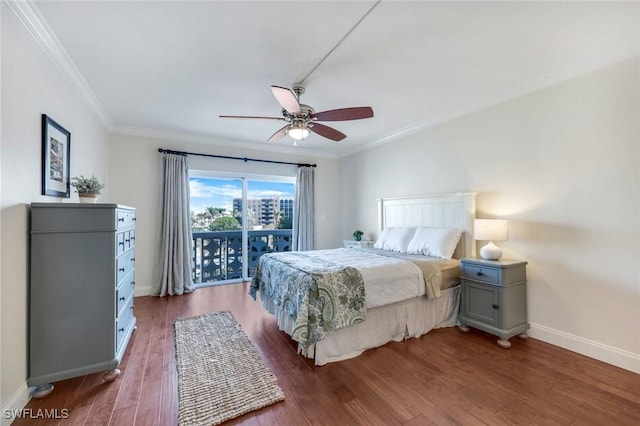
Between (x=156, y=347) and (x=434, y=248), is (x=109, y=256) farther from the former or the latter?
(x=434, y=248)

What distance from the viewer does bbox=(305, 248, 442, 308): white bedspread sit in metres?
2.61

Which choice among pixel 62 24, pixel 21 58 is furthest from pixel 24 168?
pixel 62 24

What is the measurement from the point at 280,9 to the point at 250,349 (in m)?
2.78

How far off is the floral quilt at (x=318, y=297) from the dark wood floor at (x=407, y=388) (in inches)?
13.9

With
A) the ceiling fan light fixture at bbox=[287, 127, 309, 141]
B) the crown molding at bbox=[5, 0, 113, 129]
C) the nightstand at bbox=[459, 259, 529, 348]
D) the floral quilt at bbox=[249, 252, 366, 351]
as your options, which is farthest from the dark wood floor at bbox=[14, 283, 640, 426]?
the crown molding at bbox=[5, 0, 113, 129]

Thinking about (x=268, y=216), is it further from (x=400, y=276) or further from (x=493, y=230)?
(x=493, y=230)

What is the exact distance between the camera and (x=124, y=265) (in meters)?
2.46

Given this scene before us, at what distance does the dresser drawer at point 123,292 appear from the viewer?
221 cm

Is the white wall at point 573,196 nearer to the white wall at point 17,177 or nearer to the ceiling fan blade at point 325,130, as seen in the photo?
the ceiling fan blade at point 325,130

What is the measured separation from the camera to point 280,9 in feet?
5.91

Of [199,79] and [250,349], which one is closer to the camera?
[250,349]

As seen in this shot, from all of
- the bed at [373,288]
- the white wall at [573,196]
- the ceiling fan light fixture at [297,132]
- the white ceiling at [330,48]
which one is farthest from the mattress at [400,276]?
the white ceiling at [330,48]

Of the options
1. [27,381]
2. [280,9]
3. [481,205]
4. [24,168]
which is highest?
[280,9]

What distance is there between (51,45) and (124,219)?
4.76ft
